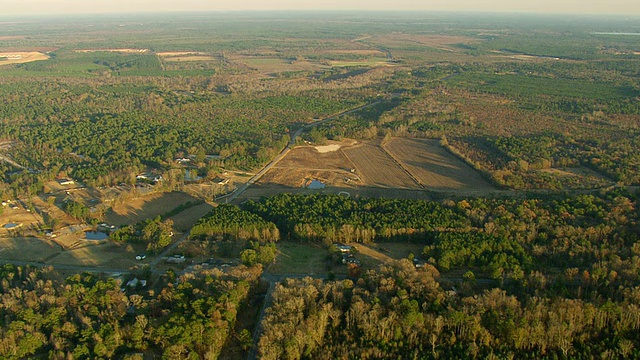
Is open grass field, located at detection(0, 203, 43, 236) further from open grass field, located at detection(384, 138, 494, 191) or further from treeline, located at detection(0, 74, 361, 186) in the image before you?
open grass field, located at detection(384, 138, 494, 191)

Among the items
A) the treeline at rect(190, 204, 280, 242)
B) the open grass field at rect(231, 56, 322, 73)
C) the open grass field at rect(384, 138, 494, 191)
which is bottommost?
the treeline at rect(190, 204, 280, 242)

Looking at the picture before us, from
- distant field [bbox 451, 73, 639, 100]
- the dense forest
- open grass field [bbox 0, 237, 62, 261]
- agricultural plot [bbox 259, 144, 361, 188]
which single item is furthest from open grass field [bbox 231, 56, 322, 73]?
open grass field [bbox 0, 237, 62, 261]

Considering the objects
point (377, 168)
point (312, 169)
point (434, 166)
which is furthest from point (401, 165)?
point (312, 169)

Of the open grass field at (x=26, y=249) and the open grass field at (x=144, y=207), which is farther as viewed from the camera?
the open grass field at (x=144, y=207)

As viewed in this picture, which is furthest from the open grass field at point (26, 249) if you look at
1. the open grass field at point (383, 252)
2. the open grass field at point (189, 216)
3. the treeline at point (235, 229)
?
the open grass field at point (383, 252)

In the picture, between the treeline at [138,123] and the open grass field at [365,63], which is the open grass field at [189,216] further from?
the open grass field at [365,63]

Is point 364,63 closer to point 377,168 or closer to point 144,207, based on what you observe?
point 377,168
